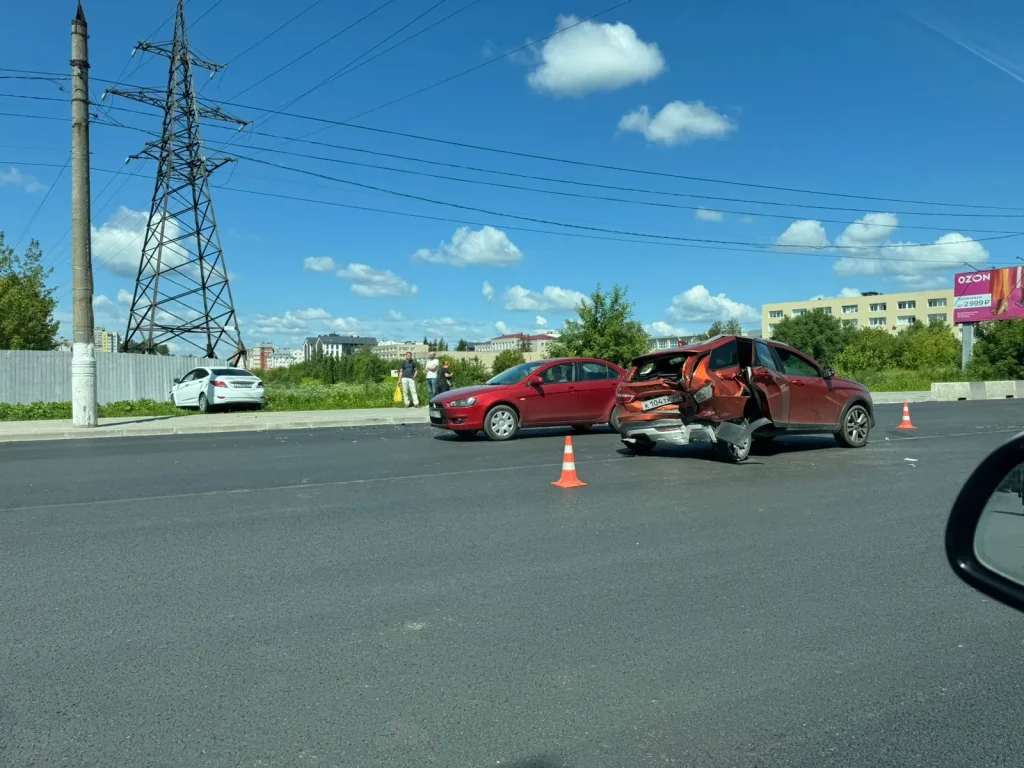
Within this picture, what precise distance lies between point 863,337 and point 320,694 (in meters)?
107

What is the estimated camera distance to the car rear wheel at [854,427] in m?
13.4

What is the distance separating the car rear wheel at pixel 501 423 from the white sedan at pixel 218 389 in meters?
12.8

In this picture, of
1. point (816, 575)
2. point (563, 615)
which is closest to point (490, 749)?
point (563, 615)

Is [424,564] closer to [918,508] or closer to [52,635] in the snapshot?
[52,635]

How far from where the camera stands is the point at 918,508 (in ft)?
26.5

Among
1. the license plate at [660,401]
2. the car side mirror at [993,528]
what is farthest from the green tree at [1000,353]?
the car side mirror at [993,528]

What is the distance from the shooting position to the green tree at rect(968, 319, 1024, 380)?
47.3m

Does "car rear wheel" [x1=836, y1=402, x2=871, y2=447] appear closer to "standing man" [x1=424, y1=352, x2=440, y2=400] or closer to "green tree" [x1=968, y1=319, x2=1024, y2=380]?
"standing man" [x1=424, y1=352, x2=440, y2=400]

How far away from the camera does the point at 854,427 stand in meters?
13.6

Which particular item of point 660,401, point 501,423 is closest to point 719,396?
point 660,401

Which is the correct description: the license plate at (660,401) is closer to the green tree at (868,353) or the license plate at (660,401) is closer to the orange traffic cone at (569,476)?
the orange traffic cone at (569,476)

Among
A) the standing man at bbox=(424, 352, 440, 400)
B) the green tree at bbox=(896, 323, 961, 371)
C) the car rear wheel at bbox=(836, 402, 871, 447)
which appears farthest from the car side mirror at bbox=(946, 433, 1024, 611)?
the green tree at bbox=(896, 323, 961, 371)

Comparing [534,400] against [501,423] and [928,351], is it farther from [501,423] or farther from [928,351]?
[928,351]

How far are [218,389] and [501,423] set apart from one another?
1312 cm
